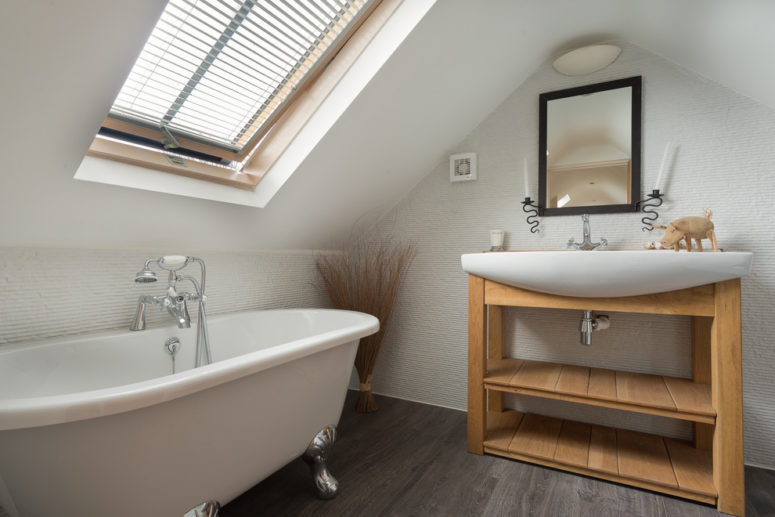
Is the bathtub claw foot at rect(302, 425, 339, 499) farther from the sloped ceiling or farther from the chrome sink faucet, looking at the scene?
the chrome sink faucet

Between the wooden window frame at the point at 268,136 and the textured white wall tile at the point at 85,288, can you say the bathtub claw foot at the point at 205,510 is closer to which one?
the textured white wall tile at the point at 85,288

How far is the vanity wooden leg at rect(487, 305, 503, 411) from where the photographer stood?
6.88 ft

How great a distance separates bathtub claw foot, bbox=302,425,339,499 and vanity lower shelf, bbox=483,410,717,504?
715 mm

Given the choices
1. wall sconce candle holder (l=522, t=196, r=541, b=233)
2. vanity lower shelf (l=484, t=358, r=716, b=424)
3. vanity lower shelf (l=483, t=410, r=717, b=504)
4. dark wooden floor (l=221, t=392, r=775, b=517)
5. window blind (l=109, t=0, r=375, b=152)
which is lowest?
dark wooden floor (l=221, t=392, r=775, b=517)

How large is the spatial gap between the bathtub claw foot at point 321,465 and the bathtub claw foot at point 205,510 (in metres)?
0.37

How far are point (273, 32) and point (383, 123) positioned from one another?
59cm

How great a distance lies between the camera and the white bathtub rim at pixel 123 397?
2.36 ft

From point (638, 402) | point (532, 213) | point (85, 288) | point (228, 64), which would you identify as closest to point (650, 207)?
point (532, 213)

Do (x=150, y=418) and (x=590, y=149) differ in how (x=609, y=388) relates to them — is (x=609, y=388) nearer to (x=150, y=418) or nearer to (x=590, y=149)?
(x=590, y=149)

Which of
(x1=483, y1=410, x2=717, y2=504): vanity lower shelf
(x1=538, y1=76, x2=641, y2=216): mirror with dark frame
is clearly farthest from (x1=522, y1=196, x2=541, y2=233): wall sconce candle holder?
(x1=483, y1=410, x2=717, y2=504): vanity lower shelf

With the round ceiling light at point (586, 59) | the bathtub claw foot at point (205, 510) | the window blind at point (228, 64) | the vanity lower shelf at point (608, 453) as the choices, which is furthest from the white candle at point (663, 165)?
the bathtub claw foot at point (205, 510)

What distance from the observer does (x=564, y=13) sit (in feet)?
5.75

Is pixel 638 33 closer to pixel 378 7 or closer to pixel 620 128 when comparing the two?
pixel 620 128

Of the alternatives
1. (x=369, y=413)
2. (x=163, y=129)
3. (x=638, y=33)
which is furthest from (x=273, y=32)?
(x=369, y=413)
